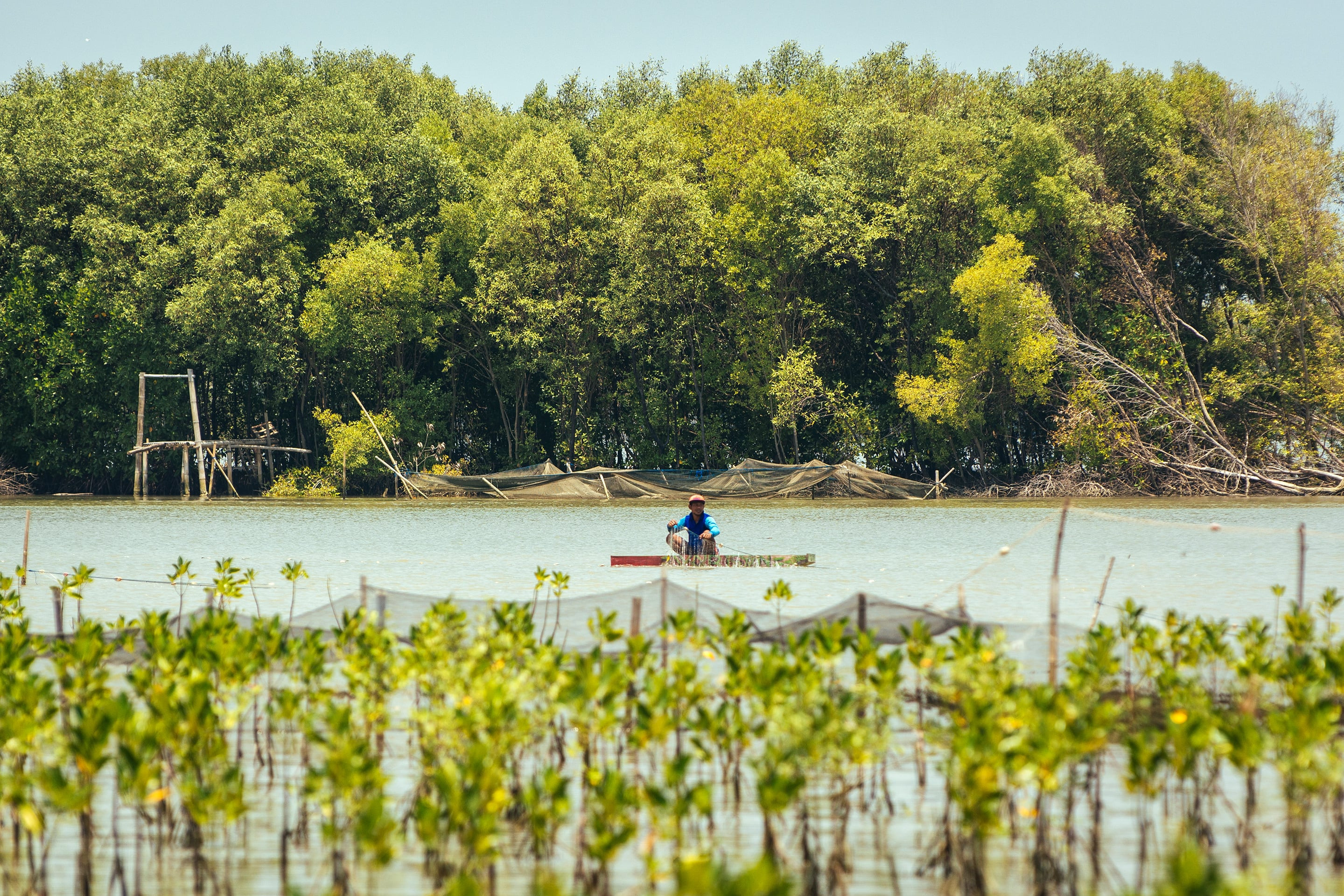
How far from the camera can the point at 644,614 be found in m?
12.4

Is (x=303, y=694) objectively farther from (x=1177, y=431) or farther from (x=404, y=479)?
(x=1177, y=431)

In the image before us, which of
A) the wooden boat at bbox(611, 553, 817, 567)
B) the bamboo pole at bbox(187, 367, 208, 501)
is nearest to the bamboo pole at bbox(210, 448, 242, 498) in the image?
the bamboo pole at bbox(187, 367, 208, 501)

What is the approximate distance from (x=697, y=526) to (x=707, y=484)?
2259cm

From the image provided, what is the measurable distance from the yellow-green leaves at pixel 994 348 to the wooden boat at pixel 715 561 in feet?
78.3

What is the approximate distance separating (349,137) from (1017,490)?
3139 centimetres

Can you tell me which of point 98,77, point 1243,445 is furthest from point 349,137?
point 1243,445

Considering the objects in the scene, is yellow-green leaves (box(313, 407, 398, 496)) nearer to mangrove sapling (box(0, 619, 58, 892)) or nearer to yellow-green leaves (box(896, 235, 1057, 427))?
yellow-green leaves (box(896, 235, 1057, 427))

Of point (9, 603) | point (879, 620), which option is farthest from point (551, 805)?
point (9, 603)

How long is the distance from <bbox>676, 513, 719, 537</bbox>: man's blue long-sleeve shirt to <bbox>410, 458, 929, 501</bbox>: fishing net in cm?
2183

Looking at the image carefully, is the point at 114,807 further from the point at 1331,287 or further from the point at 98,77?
the point at 98,77

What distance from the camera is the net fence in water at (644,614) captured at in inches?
436

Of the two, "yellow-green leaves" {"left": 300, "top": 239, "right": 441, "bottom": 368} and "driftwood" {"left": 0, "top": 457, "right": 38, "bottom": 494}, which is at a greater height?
"yellow-green leaves" {"left": 300, "top": 239, "right": 441, "bottom": 368}

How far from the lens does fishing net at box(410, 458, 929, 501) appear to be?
143ft

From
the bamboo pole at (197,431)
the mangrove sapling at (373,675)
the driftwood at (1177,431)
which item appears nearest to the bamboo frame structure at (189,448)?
the bamboo pole at (197,431)
